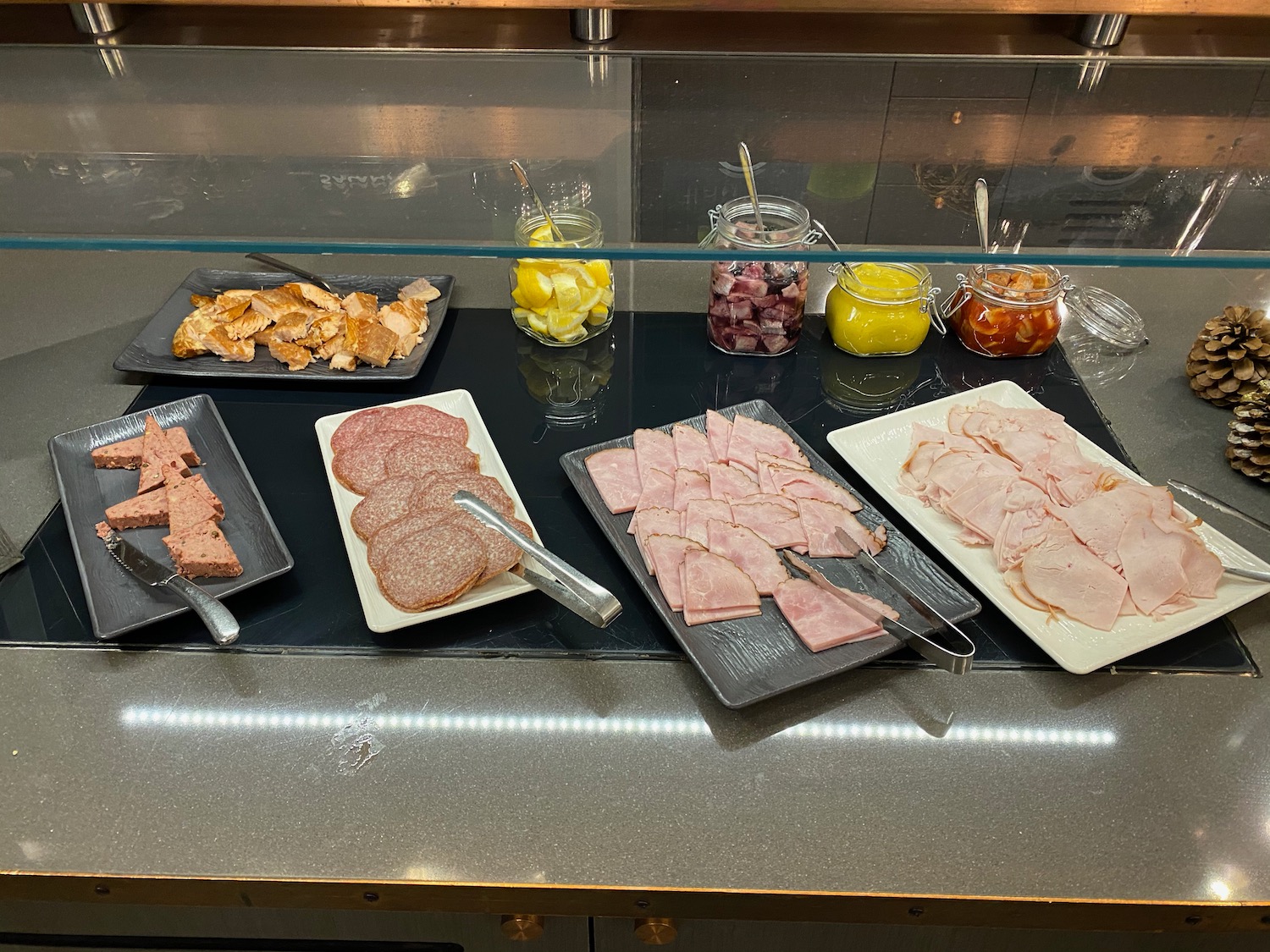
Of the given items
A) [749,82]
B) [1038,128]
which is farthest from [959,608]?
[749,82]

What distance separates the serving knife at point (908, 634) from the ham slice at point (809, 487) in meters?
0.10

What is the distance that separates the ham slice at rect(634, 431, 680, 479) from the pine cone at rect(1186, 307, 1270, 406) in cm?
70

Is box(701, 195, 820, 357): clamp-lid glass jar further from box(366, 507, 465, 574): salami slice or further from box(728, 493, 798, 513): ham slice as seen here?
box(366, 507, 465, 574): salami slice

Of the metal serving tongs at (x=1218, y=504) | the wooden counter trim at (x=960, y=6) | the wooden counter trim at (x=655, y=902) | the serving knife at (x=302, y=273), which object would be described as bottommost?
the wooden counter trim at (x=655, y=902)

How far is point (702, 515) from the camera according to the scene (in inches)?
37.7

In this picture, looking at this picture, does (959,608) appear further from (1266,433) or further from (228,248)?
(228,248)

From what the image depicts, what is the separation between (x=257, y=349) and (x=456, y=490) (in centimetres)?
45

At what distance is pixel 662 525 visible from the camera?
37.5 inches

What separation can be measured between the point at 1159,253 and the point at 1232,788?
46 cm

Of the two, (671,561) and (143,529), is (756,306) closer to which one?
(671,561)

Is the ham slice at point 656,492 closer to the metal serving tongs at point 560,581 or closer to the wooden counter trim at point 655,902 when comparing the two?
the metal serving tongs at point 560,581

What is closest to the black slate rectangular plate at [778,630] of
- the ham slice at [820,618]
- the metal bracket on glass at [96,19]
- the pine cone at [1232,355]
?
the ham slice at [820,618]

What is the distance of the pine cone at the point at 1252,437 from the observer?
41.4 inches

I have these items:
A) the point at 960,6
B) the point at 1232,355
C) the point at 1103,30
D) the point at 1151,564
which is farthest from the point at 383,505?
the point at 1103,30
